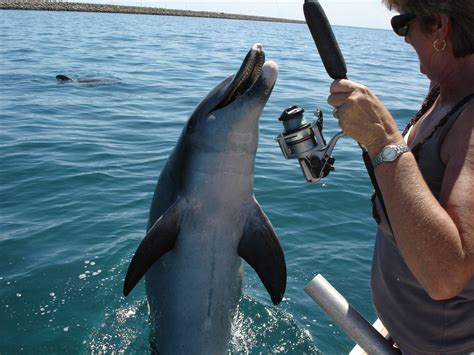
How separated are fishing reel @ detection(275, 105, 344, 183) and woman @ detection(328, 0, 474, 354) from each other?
42 centimetres

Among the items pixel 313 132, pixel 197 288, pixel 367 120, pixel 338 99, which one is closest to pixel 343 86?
pixel 338 99

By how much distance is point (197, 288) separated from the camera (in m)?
4.30

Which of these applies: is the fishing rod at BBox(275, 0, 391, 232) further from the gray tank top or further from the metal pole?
the metal pole

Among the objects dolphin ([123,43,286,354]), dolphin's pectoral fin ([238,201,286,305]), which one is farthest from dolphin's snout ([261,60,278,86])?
dolphin's pectoral fin ([238,201,286,305])

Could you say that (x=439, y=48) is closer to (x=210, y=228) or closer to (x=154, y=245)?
(x=210, y=228)

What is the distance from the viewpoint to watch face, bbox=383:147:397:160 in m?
2.38

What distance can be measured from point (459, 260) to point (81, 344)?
449cm

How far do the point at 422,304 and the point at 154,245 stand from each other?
2.04 meters

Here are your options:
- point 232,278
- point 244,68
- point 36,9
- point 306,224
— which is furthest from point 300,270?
point 36,9

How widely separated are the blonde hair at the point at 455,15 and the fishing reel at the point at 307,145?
93cm

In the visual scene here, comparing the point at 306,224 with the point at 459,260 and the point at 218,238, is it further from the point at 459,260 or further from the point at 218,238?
the point at 459,260

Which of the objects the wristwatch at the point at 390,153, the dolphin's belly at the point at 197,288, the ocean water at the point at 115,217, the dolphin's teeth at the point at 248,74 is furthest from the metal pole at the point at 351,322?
the ocean water at the point at 115,217

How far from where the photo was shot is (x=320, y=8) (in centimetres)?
311

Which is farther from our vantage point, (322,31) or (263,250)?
(263,250)
